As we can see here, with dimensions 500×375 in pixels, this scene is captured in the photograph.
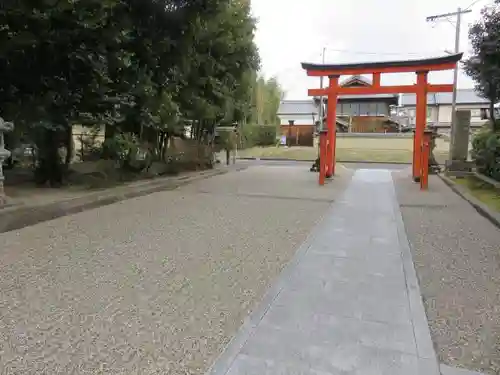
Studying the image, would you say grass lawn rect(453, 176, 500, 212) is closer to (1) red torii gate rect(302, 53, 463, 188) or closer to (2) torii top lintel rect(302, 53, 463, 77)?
(1) red torii gate rect(302, 53, 463, 188)

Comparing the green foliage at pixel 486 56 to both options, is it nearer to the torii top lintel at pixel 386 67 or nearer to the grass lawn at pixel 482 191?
the torii top lintel at pixel 386 67

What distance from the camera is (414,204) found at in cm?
728

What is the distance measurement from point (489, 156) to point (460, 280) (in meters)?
7.01

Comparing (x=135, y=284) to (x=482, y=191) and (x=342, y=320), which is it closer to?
(x=342, y=320)

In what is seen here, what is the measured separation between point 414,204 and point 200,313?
5.74 meters

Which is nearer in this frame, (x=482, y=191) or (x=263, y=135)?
(x=482, y=191)

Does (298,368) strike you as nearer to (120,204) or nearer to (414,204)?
(120,204)

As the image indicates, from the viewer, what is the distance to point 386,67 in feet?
35.5

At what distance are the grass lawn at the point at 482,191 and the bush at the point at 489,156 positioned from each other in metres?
0.29

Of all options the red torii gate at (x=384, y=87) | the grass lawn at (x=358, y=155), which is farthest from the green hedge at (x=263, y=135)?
the red torii gate at (x=384, y=87)

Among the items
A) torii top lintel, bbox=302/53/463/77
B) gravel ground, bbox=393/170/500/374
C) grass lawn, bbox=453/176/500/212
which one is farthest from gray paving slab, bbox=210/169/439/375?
torii top lintel, bbox=302/53/463/77

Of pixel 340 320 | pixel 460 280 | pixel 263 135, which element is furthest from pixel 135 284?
pixel 263 135

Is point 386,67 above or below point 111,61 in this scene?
above

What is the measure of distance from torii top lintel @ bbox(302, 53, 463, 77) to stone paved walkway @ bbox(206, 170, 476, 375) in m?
7.61
